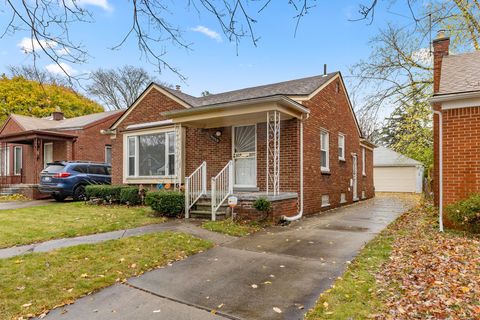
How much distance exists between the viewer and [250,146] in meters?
10.6

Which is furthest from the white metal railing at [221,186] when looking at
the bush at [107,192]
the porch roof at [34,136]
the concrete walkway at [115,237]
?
the porch roof at [34,136]

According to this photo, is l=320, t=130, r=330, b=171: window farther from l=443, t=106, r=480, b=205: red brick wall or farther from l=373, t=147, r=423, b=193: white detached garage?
l=373, t=147, r=423, b=193: white detached garage

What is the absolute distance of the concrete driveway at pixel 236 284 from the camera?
3.45 m

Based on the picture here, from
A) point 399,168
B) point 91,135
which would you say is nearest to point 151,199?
point 91,135

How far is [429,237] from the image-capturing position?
6.51m

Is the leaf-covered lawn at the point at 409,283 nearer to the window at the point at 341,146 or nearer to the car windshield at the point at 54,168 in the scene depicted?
the window at the point at 341,146

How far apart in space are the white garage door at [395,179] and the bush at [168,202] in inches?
925

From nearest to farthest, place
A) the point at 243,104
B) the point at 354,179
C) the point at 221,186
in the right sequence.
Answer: the point at 243,104
the point at 221,186
the point at 354,179

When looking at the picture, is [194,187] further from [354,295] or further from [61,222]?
[354,295]

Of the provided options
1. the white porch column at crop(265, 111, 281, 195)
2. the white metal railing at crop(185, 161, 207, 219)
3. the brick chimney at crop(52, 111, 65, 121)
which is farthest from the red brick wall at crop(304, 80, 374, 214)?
the brick chimney at crop(52, 111, 65, 121)

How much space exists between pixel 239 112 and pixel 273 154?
70.5 inches

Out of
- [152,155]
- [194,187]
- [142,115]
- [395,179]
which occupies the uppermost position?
[142,115]

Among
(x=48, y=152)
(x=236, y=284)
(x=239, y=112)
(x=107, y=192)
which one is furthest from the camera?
(x=48, y=152)

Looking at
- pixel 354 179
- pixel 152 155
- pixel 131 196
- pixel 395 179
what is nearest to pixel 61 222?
pixel 131 196
